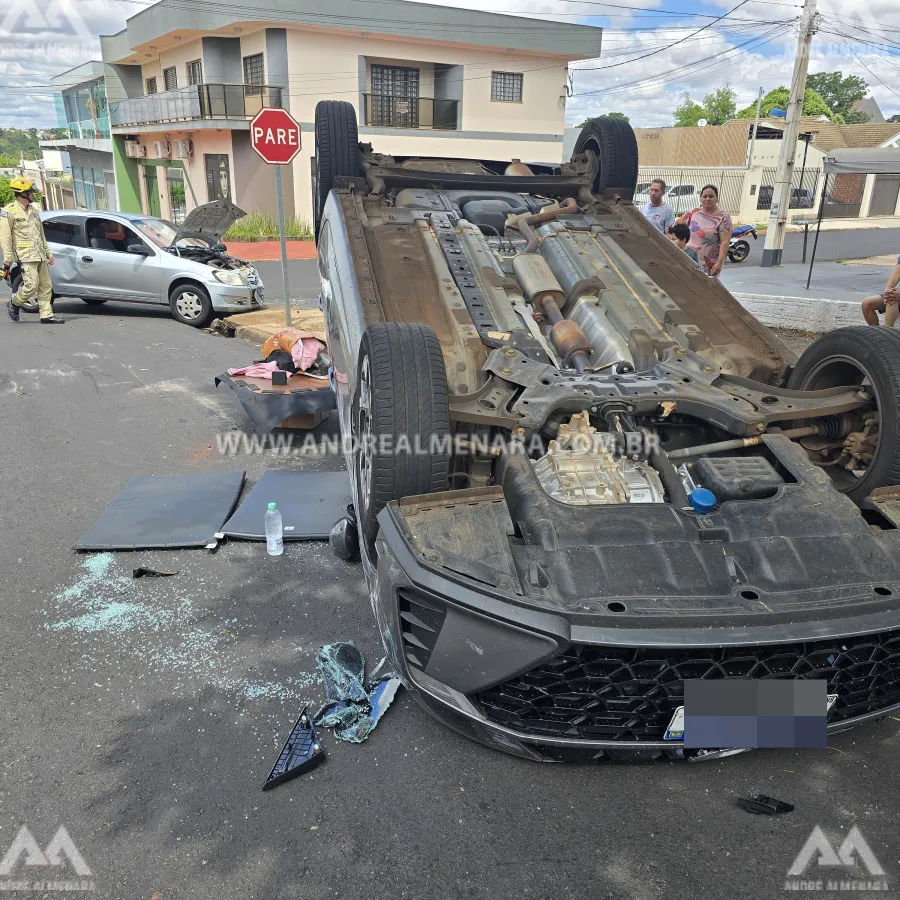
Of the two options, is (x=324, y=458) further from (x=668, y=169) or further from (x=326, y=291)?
(x=668, y=169)

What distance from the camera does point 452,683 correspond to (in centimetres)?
228

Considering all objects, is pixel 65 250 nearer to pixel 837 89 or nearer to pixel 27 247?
pixel 27 247

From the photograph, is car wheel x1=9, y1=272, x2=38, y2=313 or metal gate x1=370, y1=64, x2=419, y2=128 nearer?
car wheel x1=9, y1=272, x2=38, y2=313

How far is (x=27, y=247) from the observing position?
31.8 ft

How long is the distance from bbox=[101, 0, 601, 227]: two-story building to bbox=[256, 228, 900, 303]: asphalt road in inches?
330

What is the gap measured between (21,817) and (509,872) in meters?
1.58

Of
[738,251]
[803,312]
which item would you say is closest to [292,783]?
[803,312]

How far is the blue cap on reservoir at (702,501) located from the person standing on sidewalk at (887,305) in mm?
5025

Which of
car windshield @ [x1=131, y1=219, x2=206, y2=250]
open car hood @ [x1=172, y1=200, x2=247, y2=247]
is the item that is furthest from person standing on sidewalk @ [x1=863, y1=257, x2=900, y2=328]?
car windshield @ [x1=131, y1=219, x2=206, y2=250]

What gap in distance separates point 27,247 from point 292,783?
9.61m

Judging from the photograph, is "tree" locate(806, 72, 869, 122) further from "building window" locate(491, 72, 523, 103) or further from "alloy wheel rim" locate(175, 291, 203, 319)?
"alloy wheel rim" locate(175, 291, 203, 319)

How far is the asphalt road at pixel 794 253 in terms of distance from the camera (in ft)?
44.3

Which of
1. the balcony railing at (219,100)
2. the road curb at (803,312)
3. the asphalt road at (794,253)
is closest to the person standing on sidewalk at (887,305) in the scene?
the road curb at (803,312)

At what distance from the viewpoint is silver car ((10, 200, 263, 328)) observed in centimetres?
1016
